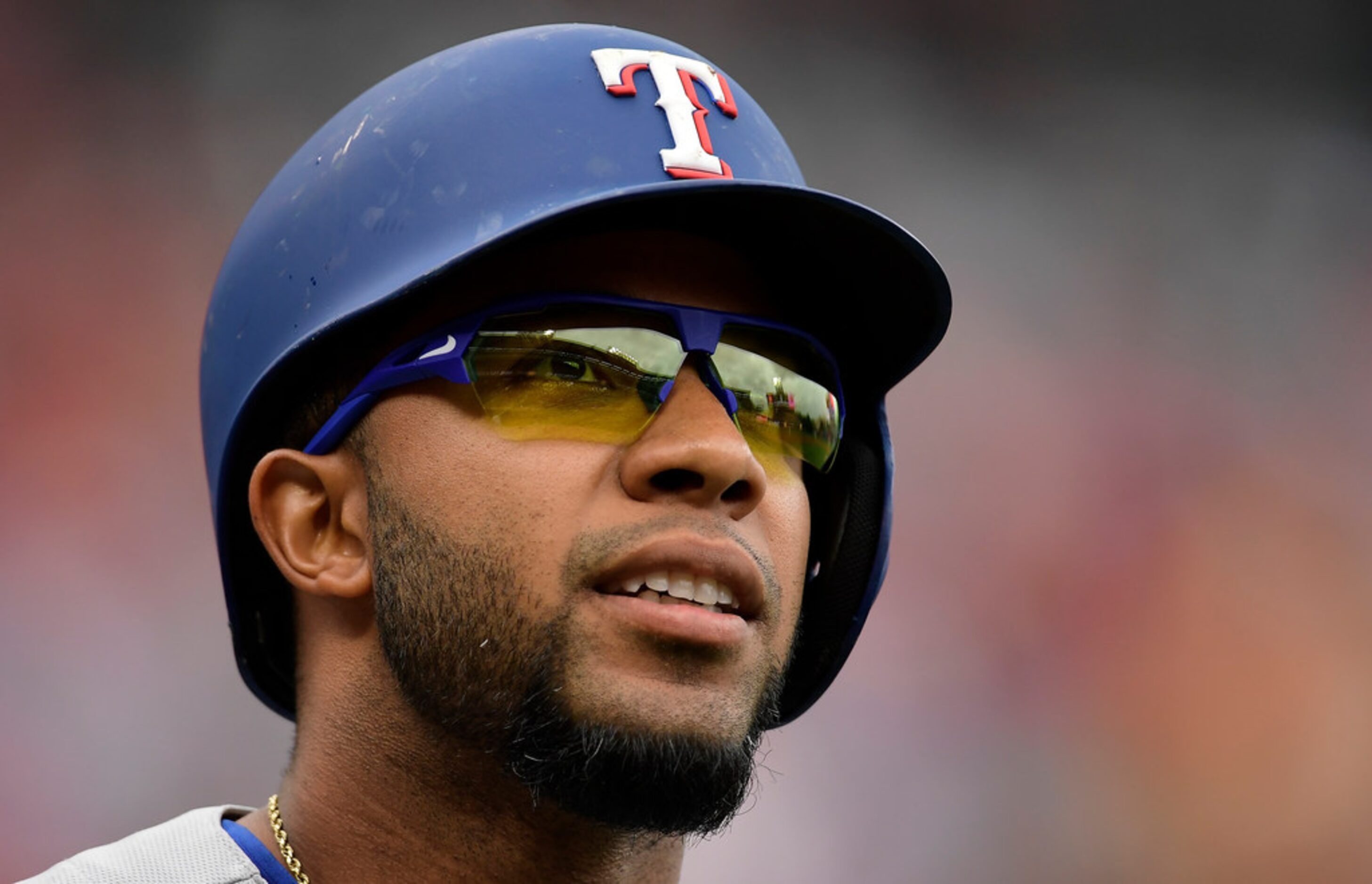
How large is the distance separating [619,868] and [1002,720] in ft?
10.9

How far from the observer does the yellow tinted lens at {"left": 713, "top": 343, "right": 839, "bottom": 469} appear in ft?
6.59

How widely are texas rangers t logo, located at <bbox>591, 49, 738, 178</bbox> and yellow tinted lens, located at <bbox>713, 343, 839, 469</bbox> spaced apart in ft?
0.86

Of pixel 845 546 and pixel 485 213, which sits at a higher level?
pixel 485 213

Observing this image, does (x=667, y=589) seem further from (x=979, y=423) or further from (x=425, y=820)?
(x=979, y=423)

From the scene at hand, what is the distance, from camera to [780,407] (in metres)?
2.08

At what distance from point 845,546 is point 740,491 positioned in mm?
512

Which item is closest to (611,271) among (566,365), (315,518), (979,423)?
(566,365)

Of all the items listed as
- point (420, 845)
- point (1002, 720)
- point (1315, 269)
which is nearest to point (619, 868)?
point (420, 845)

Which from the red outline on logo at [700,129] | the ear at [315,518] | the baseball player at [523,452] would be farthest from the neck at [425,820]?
the red outline on logo at [700,129]

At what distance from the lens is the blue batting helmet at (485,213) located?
1.97 meters

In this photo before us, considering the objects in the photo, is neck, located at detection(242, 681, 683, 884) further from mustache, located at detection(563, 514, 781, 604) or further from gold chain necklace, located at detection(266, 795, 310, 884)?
mustache, located at detection(563, 514, 781, 604)

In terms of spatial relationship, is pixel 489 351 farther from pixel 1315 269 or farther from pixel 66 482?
pixel 1315 269

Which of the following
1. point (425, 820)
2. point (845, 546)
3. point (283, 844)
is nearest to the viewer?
point (425, 820)

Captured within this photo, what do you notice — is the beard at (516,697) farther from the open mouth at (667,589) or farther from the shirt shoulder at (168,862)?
the shirt shoulder at (168,862)
